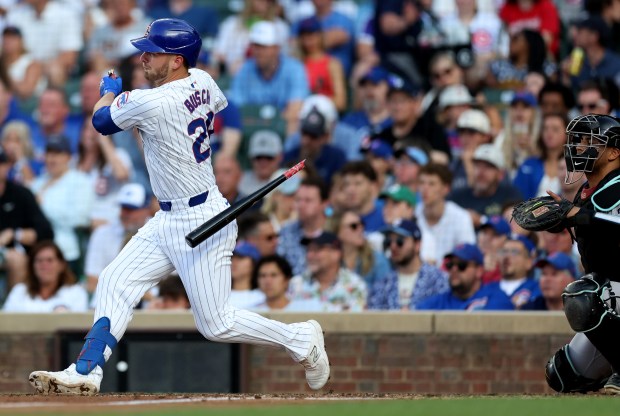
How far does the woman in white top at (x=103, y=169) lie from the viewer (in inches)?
449

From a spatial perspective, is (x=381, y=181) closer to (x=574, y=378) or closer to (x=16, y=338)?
(x=16, y=338)

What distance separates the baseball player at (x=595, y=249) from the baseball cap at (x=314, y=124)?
4557 mm

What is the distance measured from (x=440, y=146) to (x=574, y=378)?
4393 millimetres

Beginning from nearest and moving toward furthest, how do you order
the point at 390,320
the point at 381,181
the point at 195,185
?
the point at 195,185 < the point at 390,320 < the point at 381,181

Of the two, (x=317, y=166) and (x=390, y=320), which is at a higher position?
(x=317, y=166)

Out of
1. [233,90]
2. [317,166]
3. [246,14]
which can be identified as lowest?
[317,166]

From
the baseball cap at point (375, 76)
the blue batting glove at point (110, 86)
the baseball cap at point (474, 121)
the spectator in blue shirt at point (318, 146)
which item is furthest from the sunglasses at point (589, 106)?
the blue batting glove at point (110, 86)

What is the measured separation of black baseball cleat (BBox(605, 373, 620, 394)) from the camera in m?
6.86

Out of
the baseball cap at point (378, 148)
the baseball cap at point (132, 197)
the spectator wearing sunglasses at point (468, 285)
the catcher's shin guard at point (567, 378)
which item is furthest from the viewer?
the baseball cap at point (378, 148)

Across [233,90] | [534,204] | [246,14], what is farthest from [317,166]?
[534,204]

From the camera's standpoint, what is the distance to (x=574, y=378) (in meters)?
7.12

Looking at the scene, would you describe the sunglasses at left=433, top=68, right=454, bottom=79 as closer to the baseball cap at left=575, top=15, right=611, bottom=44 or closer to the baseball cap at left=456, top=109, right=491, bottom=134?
the baseball cap at left=456, top=109, right=491, bottom=134

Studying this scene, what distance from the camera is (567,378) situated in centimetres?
714

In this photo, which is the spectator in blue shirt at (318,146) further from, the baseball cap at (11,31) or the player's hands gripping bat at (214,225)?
the player's hands gripping bat at (214,225)
